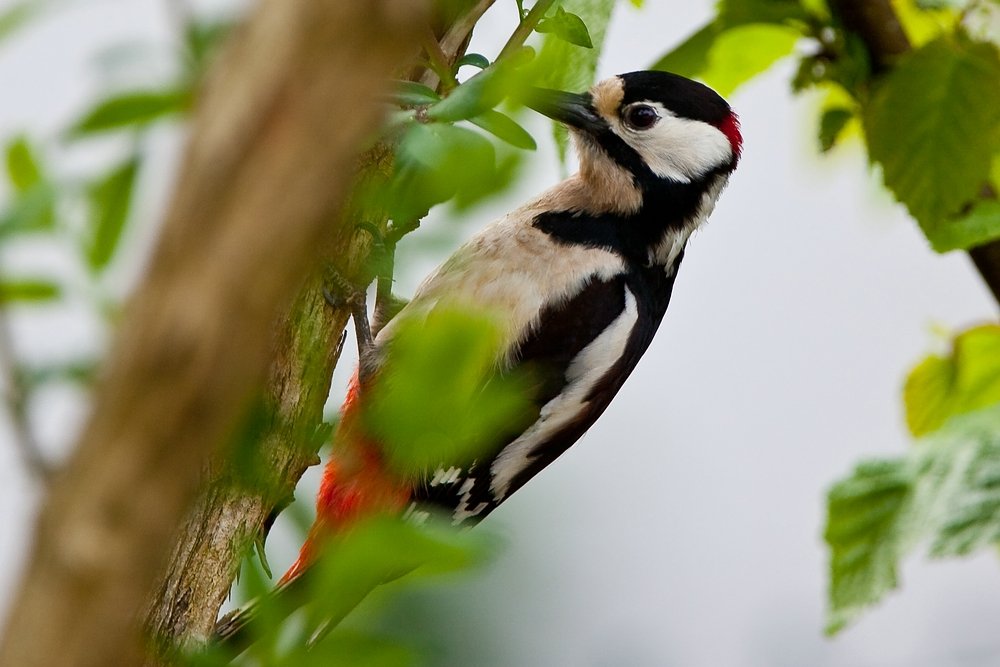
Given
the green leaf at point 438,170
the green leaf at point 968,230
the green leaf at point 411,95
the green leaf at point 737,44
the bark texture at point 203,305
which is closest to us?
the bark texture at point 203,305

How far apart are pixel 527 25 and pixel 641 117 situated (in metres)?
0.87

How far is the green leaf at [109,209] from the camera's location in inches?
13.4

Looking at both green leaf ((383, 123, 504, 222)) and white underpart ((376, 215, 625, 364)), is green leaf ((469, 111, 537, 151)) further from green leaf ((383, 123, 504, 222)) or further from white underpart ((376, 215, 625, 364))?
white underpart ((376, 215, 625, 364))

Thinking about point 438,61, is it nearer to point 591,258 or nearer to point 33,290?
point 33,290

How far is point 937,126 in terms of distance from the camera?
1.31m

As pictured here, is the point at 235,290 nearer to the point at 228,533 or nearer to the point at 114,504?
the point at 114,504

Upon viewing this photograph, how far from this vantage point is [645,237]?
167 cm

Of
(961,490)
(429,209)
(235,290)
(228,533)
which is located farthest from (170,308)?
(961,490)

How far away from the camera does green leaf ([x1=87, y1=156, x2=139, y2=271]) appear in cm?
34

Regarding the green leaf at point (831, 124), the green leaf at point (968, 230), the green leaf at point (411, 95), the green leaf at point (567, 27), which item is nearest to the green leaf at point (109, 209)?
the green leaf at point (411, 95)

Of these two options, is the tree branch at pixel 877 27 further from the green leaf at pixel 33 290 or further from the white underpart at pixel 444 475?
the green leaf at pixel 33 290

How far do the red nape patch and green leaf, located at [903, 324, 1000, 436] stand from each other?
43cm

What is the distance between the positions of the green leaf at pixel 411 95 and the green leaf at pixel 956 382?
0.91m

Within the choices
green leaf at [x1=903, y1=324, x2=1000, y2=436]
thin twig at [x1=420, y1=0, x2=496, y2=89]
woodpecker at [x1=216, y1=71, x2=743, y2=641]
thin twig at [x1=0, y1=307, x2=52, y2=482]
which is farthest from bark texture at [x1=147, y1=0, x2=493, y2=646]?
green leaf at [x1=903, y1=324, x2=1000, y2=436]
